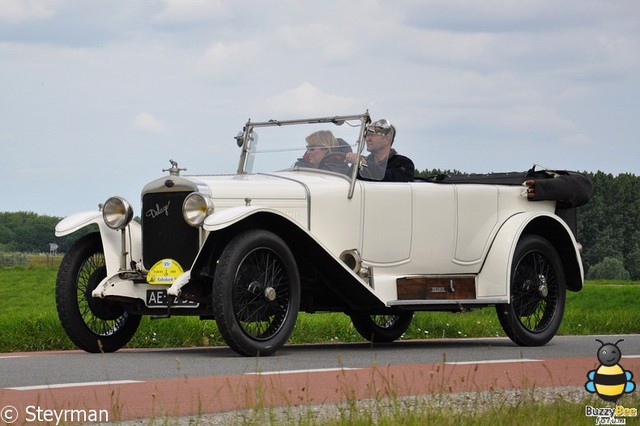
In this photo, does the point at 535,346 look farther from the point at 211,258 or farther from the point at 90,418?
the point at 90,418

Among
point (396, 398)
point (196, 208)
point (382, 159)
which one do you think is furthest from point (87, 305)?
point (396, 398)

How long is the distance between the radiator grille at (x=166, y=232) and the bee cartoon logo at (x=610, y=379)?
14.1 feet

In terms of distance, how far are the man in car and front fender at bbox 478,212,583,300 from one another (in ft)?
3.85

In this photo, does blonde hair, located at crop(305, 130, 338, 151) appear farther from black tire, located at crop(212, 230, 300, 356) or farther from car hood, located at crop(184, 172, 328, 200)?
black tire, located at crop(212, 230, 300, 356)

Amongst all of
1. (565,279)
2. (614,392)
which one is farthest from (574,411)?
(565,279)

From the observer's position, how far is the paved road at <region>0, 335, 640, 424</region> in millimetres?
6172

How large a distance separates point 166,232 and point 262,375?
2.94 metres

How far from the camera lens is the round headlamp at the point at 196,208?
9.61m

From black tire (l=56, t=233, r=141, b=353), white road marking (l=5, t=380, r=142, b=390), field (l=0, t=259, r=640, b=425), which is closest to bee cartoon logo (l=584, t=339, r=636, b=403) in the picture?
field (l=0, t=259, r=640, b=425)

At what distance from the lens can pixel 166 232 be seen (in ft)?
33.0

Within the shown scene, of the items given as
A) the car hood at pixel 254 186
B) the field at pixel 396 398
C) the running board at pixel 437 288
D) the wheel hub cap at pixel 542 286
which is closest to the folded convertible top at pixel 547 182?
the wheel hub cap at pixel 542 286

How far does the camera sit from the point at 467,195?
11.8 metres

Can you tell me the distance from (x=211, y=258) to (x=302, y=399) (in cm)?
370

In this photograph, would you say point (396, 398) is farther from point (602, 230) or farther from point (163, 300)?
point (602, 230)
